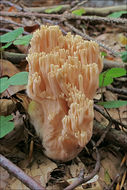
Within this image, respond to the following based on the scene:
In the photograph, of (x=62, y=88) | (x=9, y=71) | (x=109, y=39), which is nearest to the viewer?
(x=62, y=88)

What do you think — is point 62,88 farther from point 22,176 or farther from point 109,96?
point 109,96

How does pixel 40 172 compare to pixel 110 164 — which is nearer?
pixel 40 172

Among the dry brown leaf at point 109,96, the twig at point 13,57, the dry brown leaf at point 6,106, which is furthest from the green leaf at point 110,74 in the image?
the twig at point 13,57

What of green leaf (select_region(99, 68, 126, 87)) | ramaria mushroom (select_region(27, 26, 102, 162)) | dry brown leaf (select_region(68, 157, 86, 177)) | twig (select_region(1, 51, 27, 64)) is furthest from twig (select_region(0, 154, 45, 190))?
twig (select_region(1, 51, 27, 64))

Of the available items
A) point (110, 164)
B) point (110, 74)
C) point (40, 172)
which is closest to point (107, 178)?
point (110, 164)

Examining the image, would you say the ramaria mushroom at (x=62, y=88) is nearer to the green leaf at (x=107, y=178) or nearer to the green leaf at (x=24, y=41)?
the green leaf at (x=107, y=178)

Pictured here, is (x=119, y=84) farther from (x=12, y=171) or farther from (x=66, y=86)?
(x=12, y=171)

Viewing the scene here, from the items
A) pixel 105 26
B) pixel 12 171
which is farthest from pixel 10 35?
pixel 105 26
